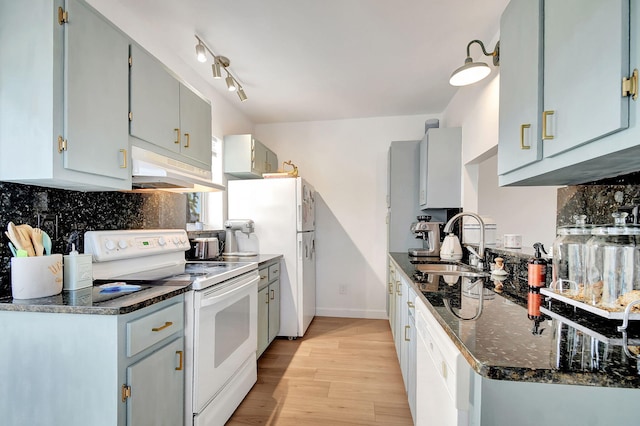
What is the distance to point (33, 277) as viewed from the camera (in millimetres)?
1232

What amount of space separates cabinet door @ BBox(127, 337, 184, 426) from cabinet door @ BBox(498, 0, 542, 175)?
172 centimetres

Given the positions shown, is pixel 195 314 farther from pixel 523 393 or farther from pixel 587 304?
pixel 587 304

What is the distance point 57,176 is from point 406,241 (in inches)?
123

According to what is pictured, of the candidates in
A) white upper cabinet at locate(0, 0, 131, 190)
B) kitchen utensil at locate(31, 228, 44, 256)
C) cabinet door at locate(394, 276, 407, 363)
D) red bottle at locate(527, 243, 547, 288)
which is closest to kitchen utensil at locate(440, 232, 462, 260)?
cabinet door at locate(394, 276, 407, 363)

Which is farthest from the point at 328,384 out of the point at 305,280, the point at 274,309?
the point at 305,280

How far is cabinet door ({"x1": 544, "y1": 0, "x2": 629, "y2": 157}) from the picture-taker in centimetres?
75

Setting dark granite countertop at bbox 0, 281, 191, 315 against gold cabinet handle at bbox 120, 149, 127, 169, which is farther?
gold cabinet handle at bbox 120, 149, 127, 169

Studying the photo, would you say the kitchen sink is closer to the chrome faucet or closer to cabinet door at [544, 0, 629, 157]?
the chrome faucet

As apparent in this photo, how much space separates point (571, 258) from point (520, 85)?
718 millimetres

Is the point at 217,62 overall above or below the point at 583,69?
above

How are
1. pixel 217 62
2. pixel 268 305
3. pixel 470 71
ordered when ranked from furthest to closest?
1. pixel 268 305
2. pixel 217 62
3. pixel 470 71

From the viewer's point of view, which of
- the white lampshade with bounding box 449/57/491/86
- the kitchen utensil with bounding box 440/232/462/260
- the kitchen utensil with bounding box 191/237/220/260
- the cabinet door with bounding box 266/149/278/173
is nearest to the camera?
the white lampshade with bounding box 449/57/491/86

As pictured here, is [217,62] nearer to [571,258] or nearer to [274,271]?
[274,271]

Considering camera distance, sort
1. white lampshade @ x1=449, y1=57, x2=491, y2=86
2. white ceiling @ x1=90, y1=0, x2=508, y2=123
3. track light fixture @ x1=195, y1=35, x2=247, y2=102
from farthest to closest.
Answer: track light fixture @ x1=195, y1=35, x2=247, y2=102 < white ceiling @ x1=90, y1=0, x2=508, y2=123 < white lampshade @ x1=449, y1=57, x2=491, y2=86
